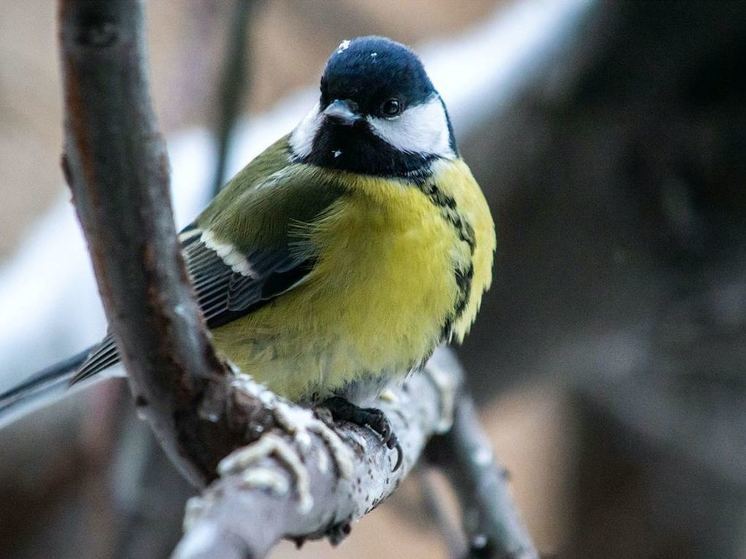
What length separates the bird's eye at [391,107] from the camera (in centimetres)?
A: 113

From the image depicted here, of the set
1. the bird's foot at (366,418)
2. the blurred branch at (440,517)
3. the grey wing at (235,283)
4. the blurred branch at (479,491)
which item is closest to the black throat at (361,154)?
the grey wing at (235,283)

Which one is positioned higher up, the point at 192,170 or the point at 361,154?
the point at 361,154

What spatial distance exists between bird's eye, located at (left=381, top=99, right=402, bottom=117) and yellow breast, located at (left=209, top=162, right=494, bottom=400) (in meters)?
0.13

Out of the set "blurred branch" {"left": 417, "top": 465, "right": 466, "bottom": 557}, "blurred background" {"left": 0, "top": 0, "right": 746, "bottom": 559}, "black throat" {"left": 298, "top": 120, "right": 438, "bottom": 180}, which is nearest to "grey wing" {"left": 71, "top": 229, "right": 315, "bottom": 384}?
"black throat" {"left": 298, "top": 120, "right": 438, "bottom": 180}

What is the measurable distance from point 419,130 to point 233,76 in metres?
0.26

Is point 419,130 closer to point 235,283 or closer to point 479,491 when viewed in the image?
point 235,283

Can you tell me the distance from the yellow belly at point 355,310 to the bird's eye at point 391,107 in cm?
14

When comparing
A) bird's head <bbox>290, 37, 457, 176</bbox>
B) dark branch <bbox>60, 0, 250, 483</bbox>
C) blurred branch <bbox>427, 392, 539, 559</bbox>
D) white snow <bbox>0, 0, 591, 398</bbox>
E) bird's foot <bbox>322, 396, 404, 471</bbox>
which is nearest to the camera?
dark branch <bbox>60, 0, 250, 483</bbox>

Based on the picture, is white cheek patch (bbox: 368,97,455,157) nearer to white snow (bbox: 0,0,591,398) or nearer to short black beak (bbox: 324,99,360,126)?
short black beak (bbox: 324,99,360,126)

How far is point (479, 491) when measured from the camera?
130cm

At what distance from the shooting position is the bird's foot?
971 millimetres

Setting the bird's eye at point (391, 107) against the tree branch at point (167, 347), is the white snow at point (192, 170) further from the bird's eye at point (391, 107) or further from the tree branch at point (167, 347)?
the tree branch at point (167, 347)

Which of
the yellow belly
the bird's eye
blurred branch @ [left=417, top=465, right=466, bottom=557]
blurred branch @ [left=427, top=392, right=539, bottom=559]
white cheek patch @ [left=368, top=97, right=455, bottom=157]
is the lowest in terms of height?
blurred branch @ [left=417, top=465, right=466, bottom=557]

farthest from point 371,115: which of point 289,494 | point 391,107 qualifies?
point 289,494
